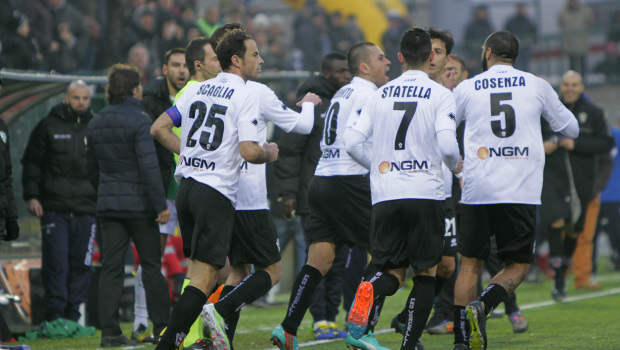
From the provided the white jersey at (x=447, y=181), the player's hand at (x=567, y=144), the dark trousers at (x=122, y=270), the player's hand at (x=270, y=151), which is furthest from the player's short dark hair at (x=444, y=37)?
the player's hand at (x=567, y=144)

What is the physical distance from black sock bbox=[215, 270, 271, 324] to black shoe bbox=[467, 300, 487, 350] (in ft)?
4.67

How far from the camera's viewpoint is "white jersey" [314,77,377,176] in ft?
24.7

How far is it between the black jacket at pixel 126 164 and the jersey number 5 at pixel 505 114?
2.80 m

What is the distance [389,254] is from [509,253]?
108 centimetres

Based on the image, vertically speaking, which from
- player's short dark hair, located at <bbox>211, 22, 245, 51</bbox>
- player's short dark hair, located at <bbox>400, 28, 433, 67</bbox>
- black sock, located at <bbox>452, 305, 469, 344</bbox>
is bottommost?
black sock, located at <bbox>452, 305, 469, 344</bbox>

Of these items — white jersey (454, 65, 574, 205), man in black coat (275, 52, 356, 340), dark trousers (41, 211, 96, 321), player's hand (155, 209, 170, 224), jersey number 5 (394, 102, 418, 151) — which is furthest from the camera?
dark trousers (41, 211, 96, 321)

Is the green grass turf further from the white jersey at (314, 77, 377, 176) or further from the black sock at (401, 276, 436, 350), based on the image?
the white jersey at (314, 77, 377, 176)

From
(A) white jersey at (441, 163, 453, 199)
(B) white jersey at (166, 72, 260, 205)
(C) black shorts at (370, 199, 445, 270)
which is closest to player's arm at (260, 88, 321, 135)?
(B) white jersey at (166, 72, 260, 205)

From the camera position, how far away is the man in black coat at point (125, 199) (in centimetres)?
786

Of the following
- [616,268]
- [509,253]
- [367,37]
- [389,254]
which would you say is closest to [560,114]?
[509,253]

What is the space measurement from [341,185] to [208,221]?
1.63 meters

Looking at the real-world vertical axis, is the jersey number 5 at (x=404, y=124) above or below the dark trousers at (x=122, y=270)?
above

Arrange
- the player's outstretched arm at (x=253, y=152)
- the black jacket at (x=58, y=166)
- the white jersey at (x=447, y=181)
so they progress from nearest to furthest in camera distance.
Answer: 1. the player's outstretched arm at (x=253, y=152)
2. the white jersey at (x=447, y=181)
3. the black jacket at (x=58, y=166)

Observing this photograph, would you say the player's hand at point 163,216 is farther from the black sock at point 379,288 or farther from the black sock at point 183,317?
the black sock at point 379,288
